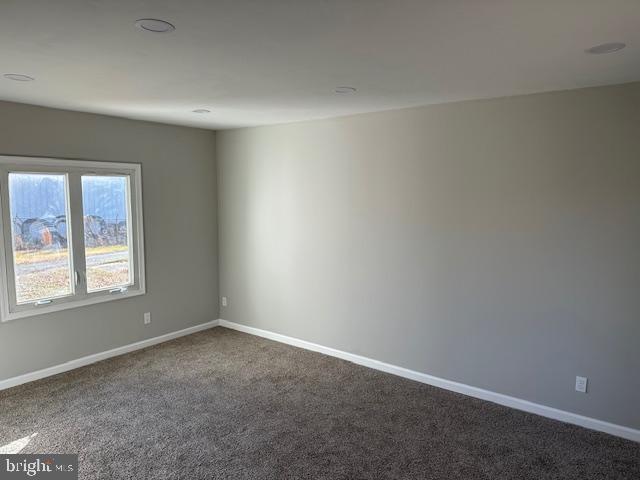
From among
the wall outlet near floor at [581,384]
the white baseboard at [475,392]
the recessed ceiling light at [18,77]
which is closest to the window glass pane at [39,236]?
the recessed ceiling light at [18,77]

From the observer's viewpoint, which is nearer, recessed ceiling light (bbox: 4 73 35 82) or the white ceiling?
the white ceiling

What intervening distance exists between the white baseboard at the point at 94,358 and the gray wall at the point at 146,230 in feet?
0.17

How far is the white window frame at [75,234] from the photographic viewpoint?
11.9ft

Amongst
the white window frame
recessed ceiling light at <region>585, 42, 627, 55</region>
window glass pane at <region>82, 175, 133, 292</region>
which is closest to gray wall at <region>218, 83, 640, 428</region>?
recessed ceiling light at <region>585, 42, 627, 55</region>

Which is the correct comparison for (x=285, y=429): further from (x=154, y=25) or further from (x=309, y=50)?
(x=154, y=25)

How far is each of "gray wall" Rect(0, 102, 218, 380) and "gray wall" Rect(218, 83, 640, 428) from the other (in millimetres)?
688

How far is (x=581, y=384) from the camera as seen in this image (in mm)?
3186

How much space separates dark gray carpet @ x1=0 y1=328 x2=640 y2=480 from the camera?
107 inches

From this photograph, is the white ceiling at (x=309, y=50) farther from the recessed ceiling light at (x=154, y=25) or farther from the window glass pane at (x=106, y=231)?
the window glass pane at (x=106, y=231)

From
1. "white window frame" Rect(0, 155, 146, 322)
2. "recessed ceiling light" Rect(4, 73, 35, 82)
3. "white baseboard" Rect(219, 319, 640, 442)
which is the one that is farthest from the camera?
"white window frame" Rect(0, 155, 146, 322)

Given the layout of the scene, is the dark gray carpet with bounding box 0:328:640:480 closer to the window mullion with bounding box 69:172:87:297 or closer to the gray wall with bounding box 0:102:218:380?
the gray wall with bounding box 0:102:218:380

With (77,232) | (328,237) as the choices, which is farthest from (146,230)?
(328,237)

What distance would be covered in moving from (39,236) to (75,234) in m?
0.30

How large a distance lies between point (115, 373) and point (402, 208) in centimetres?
306
